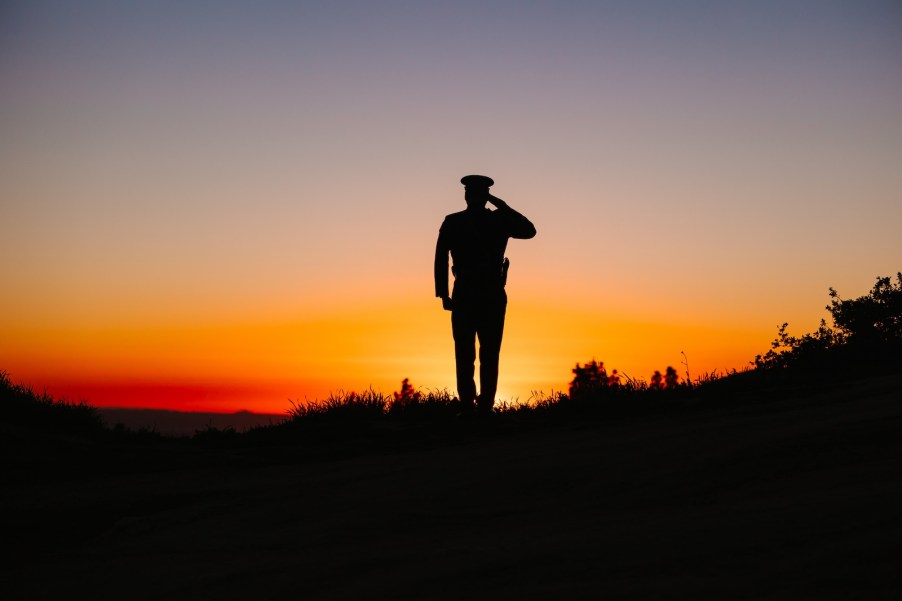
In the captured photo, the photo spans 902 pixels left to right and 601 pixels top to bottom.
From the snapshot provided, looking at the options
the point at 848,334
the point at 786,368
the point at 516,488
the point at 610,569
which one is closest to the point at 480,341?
the point at 786,368

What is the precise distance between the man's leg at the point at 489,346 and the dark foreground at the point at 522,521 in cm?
241

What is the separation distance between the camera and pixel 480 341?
9844mm

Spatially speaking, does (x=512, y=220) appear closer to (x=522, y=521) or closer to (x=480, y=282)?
(x=480, y=282)

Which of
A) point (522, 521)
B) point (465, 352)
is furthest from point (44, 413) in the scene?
point (522, 521)

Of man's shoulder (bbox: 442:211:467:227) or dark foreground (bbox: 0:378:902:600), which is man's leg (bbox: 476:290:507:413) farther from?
dark foreground (bbox: 0:378:902:600)

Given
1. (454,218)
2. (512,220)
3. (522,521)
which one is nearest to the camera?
(522,521)

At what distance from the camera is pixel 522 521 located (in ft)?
14.0

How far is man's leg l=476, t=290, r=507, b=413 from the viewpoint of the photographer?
31.8 feet

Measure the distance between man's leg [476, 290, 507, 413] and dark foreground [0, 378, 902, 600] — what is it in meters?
2.41

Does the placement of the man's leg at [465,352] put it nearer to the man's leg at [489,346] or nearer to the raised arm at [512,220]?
the man's leg at [489,346]

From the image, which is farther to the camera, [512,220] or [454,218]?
[454,218]

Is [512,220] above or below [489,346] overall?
above

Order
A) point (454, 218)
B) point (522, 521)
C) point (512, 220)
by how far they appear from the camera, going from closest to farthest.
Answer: point (522, 521) < point (512, 220) < point (454, 218)

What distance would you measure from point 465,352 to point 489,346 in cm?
26
